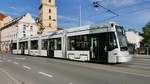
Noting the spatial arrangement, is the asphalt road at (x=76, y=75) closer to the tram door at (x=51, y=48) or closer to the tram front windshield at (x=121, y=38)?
the tram front windshield at (x=121, y=38)

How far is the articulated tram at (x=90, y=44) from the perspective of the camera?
21844 mm

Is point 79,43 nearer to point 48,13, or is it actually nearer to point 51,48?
point 51,48

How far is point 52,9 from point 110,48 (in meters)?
85.6

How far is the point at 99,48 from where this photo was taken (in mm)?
22859

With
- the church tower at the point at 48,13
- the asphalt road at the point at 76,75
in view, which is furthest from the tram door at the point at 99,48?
the church tower at the point at 48,13

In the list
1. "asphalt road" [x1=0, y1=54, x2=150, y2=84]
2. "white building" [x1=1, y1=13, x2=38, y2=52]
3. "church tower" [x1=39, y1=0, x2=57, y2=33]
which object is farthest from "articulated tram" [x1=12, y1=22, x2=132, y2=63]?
"white building" [x1=1, y1=13, x2=38, y2=52]

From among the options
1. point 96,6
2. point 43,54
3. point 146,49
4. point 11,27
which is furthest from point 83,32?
point 11,27

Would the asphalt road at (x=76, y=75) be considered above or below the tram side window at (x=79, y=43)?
below

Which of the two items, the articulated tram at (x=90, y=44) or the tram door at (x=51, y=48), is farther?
the tram door at (x=51, y=48)

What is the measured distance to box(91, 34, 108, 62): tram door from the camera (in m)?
22.2

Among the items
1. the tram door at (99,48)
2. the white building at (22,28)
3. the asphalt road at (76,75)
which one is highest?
the white building at (22,28)

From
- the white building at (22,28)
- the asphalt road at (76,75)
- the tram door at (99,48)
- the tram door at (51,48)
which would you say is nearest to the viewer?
the asphalt road at (76,75)

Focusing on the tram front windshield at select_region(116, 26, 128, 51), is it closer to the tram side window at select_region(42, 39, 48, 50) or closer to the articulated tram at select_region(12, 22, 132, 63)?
the articulated tram at select_region(12, 22, 132, 63)

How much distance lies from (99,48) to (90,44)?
161 centimetres
